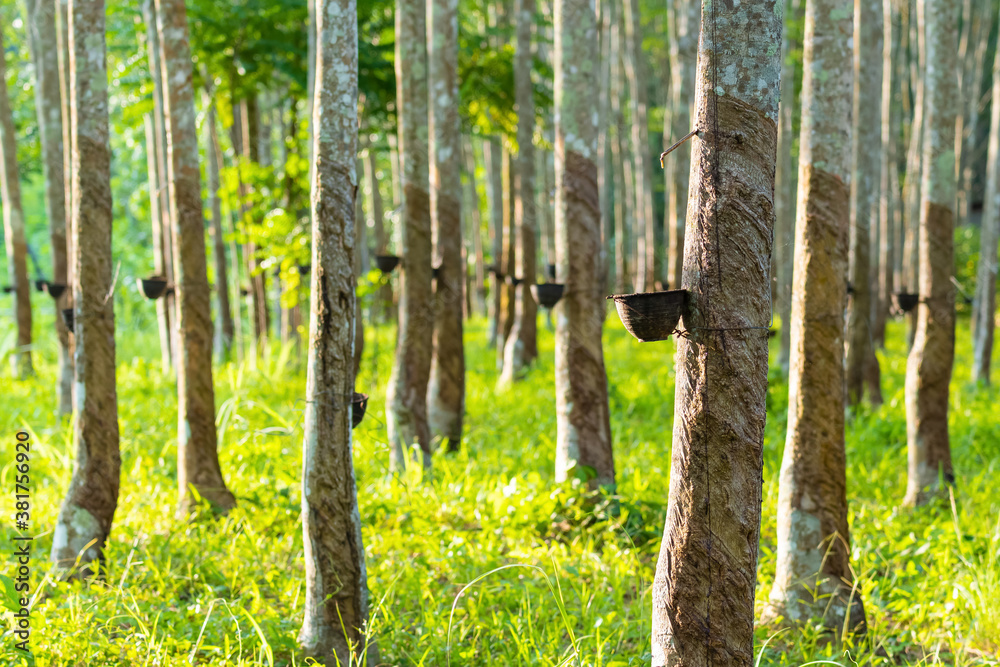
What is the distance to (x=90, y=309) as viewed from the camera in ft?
12.9

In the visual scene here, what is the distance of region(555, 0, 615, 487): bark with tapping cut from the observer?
487 centimetres

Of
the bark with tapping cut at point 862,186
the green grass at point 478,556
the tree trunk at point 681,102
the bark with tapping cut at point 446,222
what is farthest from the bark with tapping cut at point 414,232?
the tree trunk at point 681,102

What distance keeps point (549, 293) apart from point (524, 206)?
4788mm

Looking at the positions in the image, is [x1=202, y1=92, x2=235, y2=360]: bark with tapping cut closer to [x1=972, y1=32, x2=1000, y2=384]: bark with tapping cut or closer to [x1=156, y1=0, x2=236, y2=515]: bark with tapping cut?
[x1=156, y1=0, x2=236, y2=515]: bark with tapping cut

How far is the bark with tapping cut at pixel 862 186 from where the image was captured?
686cm

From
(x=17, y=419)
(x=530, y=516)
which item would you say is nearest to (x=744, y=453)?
(x=530, y=516)

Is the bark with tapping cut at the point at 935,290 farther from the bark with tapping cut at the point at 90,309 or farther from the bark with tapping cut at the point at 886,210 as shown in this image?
the bark with tapping cut at the point at 886,210

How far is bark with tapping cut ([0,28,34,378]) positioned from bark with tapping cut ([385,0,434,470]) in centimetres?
580

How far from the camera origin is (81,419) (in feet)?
12.9

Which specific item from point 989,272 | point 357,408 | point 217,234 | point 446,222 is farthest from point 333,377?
point 989,272

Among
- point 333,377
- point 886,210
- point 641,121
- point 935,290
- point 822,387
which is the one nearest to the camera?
point 333,377

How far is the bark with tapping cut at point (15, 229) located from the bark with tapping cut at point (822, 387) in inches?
360

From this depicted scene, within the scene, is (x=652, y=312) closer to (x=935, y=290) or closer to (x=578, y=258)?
(x=578, y=258)

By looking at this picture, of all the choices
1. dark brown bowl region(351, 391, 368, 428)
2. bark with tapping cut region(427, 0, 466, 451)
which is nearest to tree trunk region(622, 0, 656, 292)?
bark with tapping cut region(427, 0, 466, 451)
